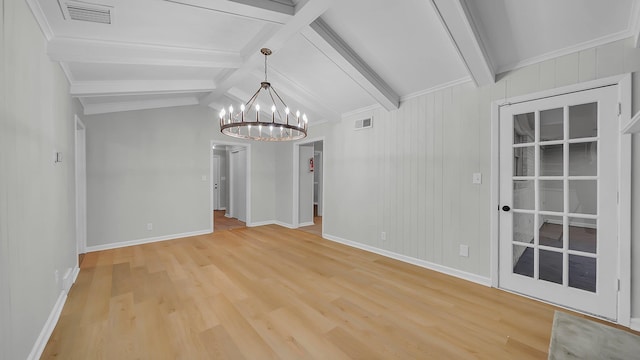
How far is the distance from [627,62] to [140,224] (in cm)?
672

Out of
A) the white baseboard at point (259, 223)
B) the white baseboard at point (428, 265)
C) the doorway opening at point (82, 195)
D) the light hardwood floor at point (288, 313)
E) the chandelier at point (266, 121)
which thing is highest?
the chandelier at point (266, 121)

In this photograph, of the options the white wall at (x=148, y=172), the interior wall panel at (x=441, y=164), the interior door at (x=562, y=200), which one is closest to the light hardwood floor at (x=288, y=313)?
the interior door at (x=562, y=200)

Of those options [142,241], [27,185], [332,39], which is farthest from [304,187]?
[27,185]

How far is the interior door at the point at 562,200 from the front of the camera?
2.31 metres

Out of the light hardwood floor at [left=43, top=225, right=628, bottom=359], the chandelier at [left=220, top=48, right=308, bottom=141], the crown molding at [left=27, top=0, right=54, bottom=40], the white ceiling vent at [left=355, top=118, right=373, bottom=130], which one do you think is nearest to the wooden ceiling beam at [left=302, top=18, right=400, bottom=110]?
the white ceiling vent at [left=355, top=118, right=373, bottom=130]

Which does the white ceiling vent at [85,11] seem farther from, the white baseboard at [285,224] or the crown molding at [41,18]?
the white baseboard at [285,224]

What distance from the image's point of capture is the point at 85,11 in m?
2.18

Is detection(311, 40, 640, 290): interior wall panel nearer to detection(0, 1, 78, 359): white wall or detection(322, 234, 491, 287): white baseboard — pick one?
detection(322, 234, 491, 287): white baseboard

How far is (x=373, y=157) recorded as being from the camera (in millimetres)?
4312

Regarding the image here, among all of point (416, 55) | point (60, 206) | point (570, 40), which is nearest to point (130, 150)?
point (60, 206)

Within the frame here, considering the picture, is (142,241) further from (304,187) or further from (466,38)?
(466,38)

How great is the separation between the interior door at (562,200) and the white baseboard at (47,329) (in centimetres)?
410

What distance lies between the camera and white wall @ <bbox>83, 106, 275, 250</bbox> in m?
4.52

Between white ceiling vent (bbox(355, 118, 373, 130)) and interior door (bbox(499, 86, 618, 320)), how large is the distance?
1.87 meters
